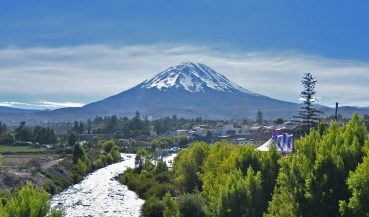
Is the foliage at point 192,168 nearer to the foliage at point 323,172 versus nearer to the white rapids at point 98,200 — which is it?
the white rapids at point 98,200

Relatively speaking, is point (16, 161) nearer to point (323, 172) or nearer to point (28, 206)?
point (28, 206)

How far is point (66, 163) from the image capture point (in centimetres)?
10369

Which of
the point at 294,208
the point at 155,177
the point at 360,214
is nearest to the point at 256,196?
the point at 294,208

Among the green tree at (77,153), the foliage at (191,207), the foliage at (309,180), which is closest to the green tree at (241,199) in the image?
the foliage at (309,180)

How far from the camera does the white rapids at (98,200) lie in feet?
192

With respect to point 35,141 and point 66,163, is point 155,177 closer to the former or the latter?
point 66,163

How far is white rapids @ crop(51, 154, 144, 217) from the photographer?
58594 mm

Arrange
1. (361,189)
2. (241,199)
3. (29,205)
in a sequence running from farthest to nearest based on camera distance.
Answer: (241,199), (29,205), (361,189)

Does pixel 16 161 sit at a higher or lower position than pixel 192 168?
lower

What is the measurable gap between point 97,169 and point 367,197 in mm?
97142

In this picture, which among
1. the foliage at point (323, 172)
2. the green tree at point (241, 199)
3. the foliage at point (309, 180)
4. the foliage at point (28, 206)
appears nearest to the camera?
the foliage at point (309, 180)

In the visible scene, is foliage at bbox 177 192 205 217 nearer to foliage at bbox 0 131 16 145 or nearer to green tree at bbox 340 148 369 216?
green tree at bbox 340 148 369 216

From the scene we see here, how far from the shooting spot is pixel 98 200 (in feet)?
225

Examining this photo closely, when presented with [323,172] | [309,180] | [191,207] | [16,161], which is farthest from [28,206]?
[16,161]
